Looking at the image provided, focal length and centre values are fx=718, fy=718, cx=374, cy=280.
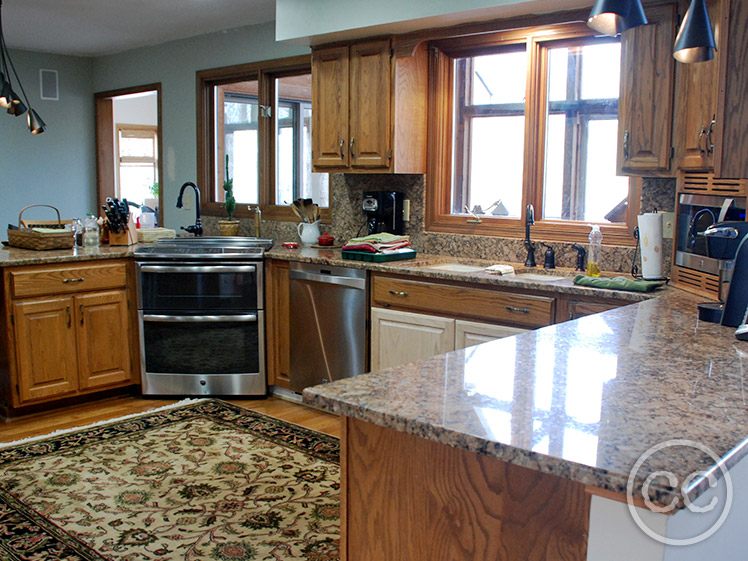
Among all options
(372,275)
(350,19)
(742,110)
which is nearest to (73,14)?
(350,19)

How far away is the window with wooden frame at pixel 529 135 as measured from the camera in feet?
12.0

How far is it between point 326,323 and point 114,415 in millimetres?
1320

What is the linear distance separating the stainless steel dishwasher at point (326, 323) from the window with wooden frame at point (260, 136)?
94cm

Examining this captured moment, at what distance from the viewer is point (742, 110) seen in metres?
2.25

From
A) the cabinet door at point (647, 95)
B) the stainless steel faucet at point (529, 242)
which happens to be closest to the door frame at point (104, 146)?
the stainless steel faucet at point (529, 242)

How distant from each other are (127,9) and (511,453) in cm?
479

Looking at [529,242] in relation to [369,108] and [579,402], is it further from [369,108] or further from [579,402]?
[579,402]

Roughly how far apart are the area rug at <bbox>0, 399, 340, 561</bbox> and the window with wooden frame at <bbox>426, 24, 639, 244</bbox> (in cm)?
164

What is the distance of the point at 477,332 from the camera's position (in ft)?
11.4

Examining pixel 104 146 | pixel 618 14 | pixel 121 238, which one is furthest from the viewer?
pixel 104 146

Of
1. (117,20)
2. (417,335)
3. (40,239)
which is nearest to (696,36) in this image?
(417,335)

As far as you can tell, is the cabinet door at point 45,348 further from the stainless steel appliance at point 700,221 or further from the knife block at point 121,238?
the stainless steel appliance at point 700,221

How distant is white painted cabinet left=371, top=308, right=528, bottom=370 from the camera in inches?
137

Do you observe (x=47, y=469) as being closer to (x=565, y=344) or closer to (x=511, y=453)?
(x=565, y=344)
